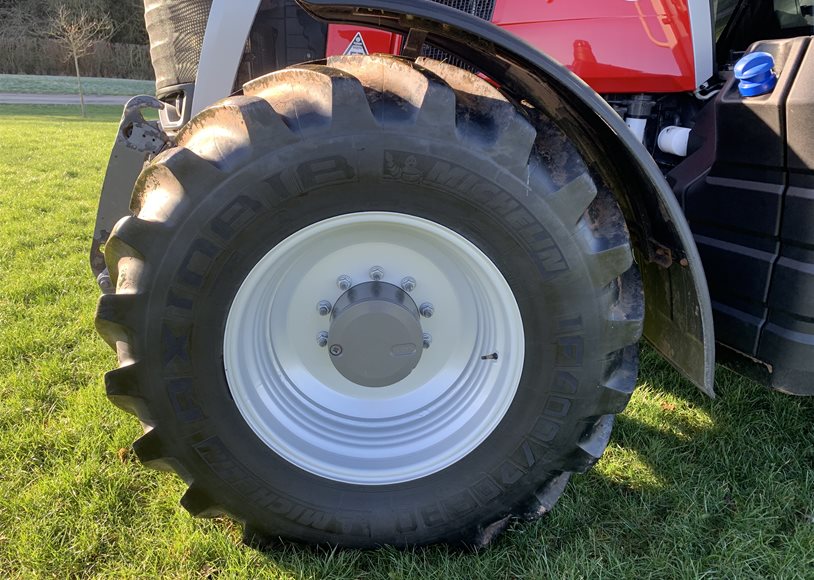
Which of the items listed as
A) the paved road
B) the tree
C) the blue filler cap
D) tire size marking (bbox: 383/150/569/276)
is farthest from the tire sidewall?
the tree

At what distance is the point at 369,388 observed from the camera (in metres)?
1.89

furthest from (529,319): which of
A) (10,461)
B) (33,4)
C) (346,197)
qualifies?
(33,4)

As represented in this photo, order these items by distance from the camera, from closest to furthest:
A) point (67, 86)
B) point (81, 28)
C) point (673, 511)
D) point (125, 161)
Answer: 1. point (673, 511)
2. point (125, 161)
3. point (81, 28)
4. point (67, 86)

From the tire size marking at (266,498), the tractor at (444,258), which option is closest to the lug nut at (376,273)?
the tractor at (444,258)

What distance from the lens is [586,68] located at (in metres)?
2.02

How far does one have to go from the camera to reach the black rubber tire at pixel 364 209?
1.50 m

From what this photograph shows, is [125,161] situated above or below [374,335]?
above

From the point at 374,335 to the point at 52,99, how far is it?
82.6ft

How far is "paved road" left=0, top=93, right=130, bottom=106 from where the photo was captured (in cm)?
2084

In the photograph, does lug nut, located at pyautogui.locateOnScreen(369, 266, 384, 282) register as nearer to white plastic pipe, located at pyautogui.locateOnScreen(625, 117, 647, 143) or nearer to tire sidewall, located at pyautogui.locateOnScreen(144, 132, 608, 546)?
tire sidewall, located at pyautogui.locateOnScreen(144, 132, 608, 546)

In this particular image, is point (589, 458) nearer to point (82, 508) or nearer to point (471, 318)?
point (471, 318)

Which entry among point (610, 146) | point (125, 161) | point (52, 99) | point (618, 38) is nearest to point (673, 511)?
point (610, 146)

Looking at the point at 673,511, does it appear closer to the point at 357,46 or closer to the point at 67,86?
the point at 357,46

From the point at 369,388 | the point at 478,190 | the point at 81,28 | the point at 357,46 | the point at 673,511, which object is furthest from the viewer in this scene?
the point at 81,28
